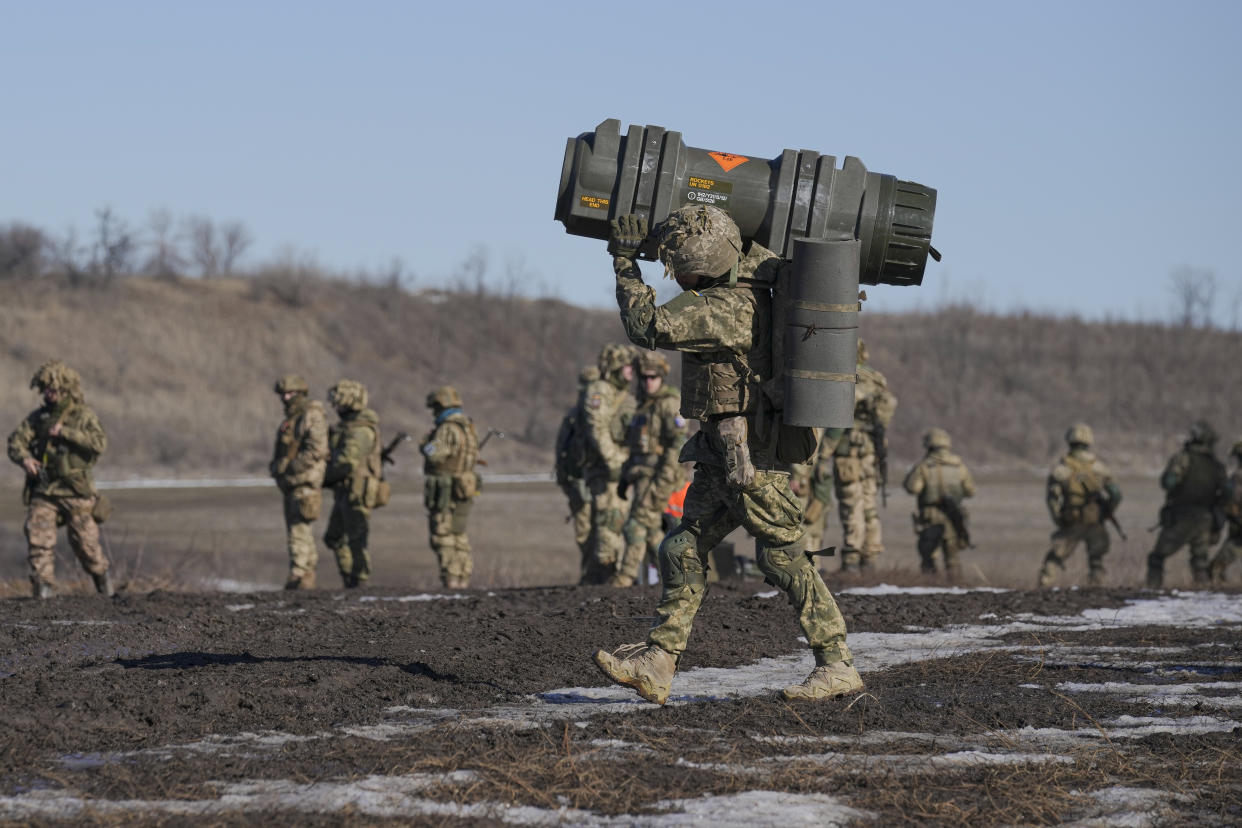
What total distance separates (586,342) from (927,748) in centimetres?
5603

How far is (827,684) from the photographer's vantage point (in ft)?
19.9

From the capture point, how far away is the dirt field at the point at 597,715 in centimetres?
456

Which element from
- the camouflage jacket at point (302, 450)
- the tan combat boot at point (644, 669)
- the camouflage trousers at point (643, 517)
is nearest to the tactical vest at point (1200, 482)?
the camouflage trousers at point (643, 517)

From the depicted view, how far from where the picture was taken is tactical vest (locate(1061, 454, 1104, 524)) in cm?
1633

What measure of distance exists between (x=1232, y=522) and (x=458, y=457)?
8.44 meters

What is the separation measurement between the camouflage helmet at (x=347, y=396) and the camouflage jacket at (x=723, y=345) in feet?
27.0

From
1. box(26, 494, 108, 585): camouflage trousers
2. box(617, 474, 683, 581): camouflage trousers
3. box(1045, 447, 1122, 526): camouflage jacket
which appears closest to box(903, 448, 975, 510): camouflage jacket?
box(1045, 447, 1122, 526): camouflage jacket

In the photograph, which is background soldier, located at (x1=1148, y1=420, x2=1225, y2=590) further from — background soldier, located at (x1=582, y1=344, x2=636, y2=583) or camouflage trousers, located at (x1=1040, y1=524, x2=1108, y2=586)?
background soldier, located at (x1=582, y1=344, x2=636, y2=583)

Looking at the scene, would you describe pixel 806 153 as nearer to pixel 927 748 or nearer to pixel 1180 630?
pixel 927 748

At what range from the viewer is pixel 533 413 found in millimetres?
52531

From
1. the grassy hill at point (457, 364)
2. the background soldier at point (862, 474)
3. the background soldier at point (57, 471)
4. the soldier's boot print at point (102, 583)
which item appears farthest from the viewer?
the grassy hill at point (457, 364)

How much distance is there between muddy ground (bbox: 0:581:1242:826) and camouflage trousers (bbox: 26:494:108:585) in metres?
2.39

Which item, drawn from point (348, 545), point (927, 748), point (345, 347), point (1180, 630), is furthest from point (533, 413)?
point (927, 748)

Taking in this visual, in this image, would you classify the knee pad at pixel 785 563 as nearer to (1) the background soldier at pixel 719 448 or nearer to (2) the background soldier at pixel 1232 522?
(1) the background soldier at pixel 719 448
